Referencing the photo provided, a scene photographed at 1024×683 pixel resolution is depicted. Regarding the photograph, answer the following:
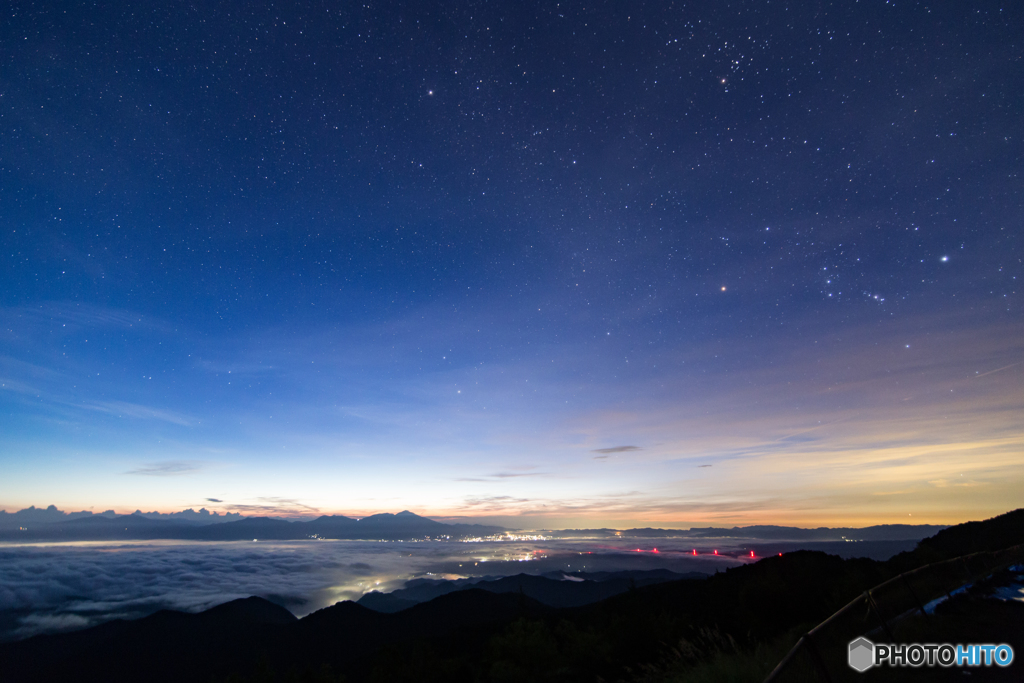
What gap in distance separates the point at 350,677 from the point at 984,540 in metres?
169

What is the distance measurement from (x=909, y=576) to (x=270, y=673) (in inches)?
5329

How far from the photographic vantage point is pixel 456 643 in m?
149

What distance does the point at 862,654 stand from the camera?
762cm

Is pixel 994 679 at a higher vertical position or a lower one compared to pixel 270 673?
higher

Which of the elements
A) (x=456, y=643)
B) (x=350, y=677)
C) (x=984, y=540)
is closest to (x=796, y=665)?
(x=984, y=540)

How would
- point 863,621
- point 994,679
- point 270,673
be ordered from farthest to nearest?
point 270,673 < point 863,621 < point 994,679

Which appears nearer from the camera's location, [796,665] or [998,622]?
[796,665]

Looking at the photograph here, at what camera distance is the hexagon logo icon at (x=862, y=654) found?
294 inches

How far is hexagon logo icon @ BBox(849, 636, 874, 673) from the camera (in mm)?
7461

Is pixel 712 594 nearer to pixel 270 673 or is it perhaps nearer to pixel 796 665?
pixel 796 665

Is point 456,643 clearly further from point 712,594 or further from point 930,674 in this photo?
point 930,674

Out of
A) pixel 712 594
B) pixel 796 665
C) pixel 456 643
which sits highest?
pixel 796 665

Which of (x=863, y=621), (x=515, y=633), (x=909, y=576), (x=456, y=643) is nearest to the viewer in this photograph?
(x=863, y=621)

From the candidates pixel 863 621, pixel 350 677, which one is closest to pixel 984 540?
pixel 863 621
